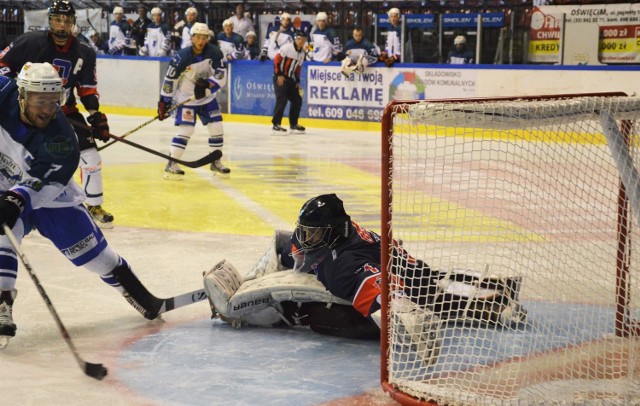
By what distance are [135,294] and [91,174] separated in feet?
8.25

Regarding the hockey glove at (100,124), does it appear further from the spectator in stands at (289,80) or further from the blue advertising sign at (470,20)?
the blue advertising sign at (470,20)

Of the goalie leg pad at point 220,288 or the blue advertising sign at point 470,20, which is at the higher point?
the blue advertising sign at point 470,20

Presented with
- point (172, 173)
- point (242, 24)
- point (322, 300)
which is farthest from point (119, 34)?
point (322, 300)

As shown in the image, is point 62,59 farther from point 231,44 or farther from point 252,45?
point 252,45

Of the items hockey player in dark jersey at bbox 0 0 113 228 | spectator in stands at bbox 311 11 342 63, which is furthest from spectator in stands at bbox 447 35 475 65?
hockey player in dark jersey at bbox 0 0 113 228

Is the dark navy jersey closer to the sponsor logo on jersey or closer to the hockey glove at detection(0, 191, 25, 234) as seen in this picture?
the sponsor logo on jersey

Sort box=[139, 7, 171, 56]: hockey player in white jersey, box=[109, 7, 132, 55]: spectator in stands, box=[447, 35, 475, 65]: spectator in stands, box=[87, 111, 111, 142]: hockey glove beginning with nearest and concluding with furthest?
box=[87, 111, 111, 142]: hockey glove, box=[447, 35, 475, 65]: spectator in stands, box=[139, 7, 171, 56]: hockey player in white jersey, box=[109, 7, 132, 55]: spectator in stands

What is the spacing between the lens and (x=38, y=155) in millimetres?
3766

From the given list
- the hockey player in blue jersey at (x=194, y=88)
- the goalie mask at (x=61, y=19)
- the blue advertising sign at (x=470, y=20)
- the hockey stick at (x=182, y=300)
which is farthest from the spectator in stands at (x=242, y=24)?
the hockey stick at (x=182, y=300)

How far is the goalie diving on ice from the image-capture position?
12.2ft

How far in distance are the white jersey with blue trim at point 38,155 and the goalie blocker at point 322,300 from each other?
70cm

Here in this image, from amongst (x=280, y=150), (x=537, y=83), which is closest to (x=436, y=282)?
(x=280, y=150)

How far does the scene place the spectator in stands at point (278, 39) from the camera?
13.6 m

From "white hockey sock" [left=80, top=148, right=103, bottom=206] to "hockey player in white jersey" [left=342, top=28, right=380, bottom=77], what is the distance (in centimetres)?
681
